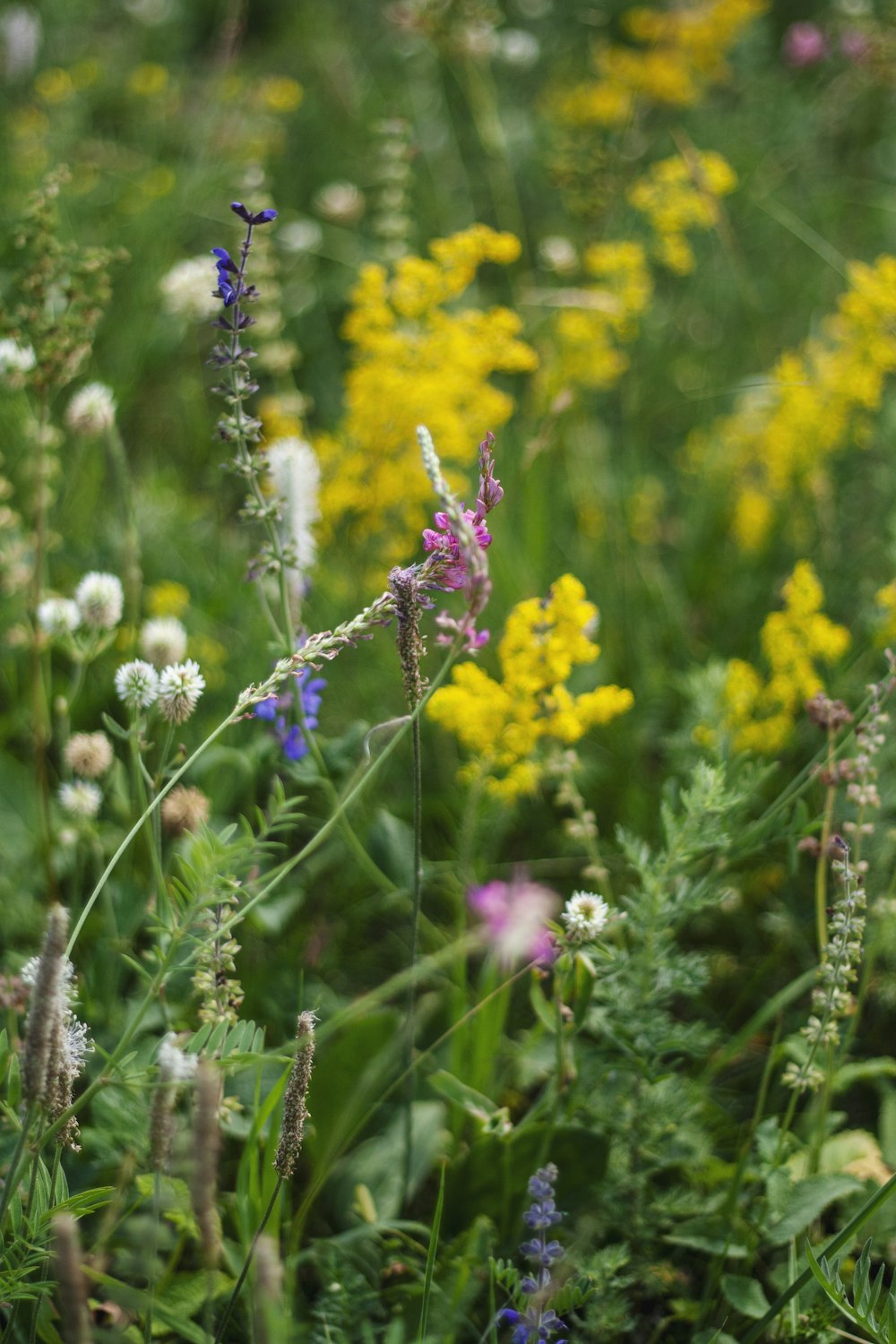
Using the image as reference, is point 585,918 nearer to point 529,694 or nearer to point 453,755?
point 529,694

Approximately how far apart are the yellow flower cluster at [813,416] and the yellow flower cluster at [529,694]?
2.70 feet

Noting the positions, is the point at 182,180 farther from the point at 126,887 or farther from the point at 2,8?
the point at 126,887

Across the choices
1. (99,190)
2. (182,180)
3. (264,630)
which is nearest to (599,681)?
(264,630)

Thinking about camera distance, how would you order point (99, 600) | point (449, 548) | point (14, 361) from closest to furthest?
point (449, 548) < point (99, 600) < point (14, 361)

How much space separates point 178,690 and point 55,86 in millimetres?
3387

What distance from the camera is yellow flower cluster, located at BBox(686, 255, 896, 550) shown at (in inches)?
93.2

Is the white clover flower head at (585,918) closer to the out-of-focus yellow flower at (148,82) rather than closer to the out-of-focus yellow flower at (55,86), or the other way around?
the out-of-focus yellow flower at (55,86)

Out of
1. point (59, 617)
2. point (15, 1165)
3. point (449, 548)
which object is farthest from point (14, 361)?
point (15, 1165)

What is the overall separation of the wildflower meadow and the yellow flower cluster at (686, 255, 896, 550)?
2 cm

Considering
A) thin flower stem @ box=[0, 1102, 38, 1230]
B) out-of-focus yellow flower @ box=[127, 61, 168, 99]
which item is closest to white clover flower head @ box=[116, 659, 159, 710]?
A: thin flower stem @ box=[0, 1102, 38, 1230]

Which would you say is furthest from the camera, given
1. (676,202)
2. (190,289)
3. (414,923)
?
(676,202)

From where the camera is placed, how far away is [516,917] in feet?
4.84

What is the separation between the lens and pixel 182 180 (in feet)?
11.6

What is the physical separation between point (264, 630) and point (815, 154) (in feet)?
10.3
